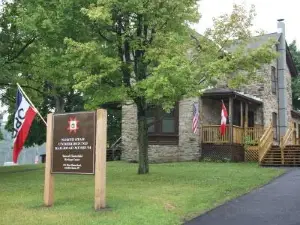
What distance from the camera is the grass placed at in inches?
361

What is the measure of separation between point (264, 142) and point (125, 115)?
9.59 meters

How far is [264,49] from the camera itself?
1659cm

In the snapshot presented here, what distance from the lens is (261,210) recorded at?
Result: 403 inches

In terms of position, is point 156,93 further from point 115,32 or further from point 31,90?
point 31,90

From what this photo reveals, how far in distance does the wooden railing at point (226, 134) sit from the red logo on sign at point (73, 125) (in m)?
16.4

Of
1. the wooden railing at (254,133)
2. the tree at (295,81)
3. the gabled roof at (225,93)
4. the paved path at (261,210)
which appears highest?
the tree at (295,81)

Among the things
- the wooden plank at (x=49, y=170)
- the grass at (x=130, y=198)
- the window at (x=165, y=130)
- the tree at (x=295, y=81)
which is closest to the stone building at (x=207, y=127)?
the window at (x=165, y=130)

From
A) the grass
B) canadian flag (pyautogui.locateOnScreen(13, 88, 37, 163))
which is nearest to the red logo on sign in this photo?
canadian flag (pyautogui.locateOnScreen(13, 88, 37, 163))

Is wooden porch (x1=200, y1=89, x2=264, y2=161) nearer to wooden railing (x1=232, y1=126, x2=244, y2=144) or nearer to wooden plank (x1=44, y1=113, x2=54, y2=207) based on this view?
wooden railing (x1=232, y1=126, x2=244, y2=144)

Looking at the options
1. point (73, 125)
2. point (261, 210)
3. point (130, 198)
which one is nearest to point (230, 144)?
point (130, 198)

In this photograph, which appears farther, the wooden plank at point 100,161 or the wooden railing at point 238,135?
the wooden railing at point 238,135

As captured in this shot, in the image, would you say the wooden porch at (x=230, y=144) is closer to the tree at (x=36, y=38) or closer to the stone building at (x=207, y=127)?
the stone building at (x=207, y=127)

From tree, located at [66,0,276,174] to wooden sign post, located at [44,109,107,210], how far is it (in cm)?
391

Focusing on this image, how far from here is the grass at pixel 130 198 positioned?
917 centimetres
